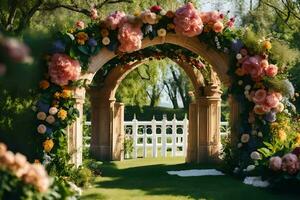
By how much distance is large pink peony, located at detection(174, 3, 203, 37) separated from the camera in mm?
8227

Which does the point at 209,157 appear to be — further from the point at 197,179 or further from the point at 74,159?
the point at 74,159

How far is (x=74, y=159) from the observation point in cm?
812

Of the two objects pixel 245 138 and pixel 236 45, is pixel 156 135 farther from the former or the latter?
pixel 236 45

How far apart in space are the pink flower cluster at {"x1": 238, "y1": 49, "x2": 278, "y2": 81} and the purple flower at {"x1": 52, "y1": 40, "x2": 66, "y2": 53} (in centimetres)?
308

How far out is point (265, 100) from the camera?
8398 millimetres

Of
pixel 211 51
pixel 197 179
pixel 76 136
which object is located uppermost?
pixel 211 51

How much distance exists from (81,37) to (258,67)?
2.99m

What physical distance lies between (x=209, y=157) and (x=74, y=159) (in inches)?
166

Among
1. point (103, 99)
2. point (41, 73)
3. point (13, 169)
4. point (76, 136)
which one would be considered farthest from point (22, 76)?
point (103, 99)

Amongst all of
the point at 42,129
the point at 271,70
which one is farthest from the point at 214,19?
the point at 42,129

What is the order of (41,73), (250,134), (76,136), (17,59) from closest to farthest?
(17,59), (41,73), (76,136), (250,134)

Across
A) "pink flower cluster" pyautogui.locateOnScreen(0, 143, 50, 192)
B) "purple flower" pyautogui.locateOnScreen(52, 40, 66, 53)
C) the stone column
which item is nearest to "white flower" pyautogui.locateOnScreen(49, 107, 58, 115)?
the stone column

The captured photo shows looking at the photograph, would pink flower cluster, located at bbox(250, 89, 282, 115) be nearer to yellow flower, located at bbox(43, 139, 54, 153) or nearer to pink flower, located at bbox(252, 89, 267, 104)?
pink flower, located at bbox(252, 89, 267, 104)

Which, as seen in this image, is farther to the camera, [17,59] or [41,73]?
[41,73]
